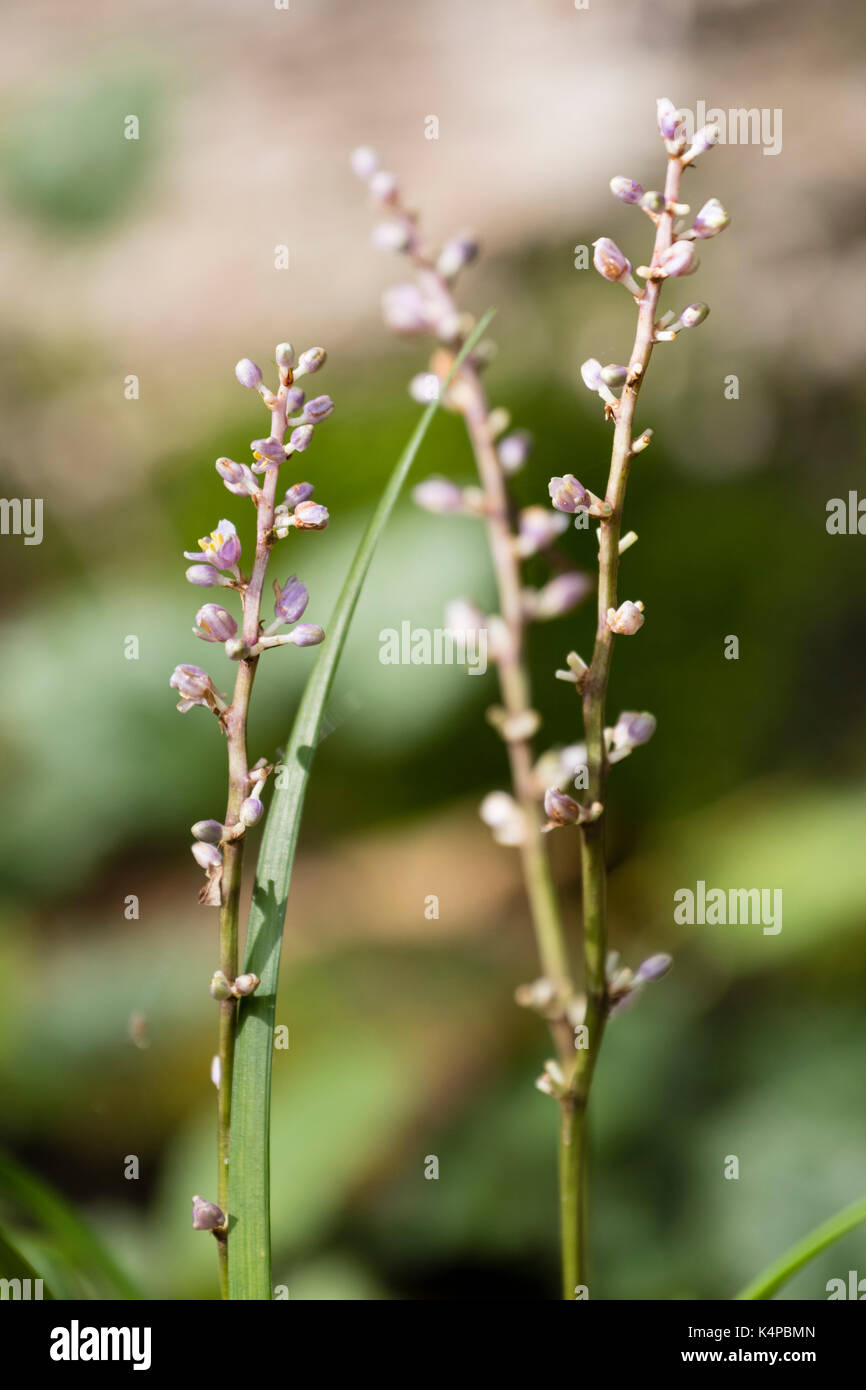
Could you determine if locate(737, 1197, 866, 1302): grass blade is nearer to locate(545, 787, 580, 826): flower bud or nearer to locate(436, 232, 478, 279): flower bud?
locate(545, 787, 580, 826): flower bud

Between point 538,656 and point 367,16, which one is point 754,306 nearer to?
point 538,656

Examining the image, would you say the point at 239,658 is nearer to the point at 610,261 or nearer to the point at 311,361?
the point at 311,361

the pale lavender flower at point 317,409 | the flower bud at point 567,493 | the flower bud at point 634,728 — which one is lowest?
the flower bud at point 634,728

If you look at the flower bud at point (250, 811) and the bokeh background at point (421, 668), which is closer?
the flower bud at point (250, 811)

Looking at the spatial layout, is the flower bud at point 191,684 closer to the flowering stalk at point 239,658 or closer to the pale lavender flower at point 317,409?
the flowering stalk at point 239,658

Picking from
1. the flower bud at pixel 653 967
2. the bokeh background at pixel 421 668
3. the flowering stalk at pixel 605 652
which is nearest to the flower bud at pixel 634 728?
the flowering stalk at pixel 605 652

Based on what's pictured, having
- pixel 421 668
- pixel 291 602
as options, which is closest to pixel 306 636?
pixel 291 602

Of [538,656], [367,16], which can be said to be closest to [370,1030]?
[538,656]

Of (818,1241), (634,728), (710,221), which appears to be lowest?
(818,1241)
